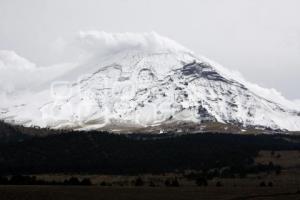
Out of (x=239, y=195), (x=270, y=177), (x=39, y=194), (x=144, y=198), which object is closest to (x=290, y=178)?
(x=270, y=177)

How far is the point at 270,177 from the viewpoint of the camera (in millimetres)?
197250

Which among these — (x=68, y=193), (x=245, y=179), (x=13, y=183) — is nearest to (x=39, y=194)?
(x=68, y=193)

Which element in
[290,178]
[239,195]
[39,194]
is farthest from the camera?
[290,178]

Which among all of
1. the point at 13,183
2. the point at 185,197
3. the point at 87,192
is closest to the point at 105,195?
the point at 87,192

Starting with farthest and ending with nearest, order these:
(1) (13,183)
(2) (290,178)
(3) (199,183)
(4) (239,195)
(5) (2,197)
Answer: (2) (290,178) → (3) (199,183) → (1) (13,183) → (4) (239,195) → (5) (2,197)

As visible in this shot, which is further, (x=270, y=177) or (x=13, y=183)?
(x=270, y=177)

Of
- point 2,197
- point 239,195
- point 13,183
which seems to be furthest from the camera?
point 13,183

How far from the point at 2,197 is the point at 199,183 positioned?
3061 inches

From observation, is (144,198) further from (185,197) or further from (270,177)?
(270,177)

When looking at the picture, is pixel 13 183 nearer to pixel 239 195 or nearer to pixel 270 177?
pixel 239 195

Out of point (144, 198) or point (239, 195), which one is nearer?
point (144, 198)

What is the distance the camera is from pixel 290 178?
18812 cm

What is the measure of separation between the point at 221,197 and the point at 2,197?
41484 millimetres

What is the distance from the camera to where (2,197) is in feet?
346
